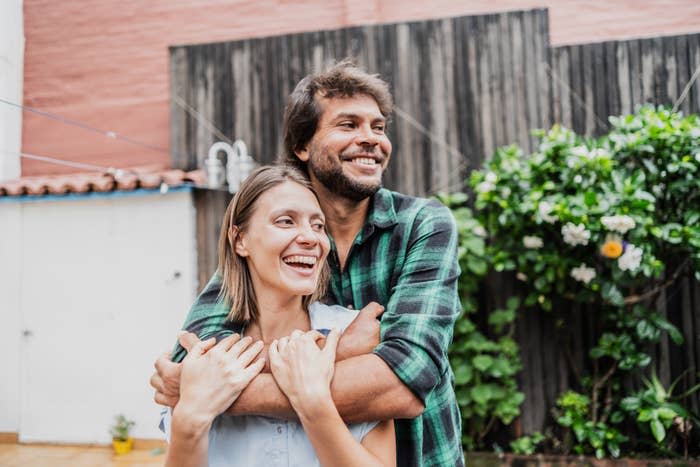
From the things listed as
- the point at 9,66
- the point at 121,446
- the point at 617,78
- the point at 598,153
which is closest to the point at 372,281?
the point at 9,66

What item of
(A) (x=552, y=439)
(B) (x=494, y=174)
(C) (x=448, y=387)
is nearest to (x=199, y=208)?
(B) (x=494, y=174)

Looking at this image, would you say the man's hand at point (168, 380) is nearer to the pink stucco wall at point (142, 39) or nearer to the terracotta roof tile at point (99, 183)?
the terracotta roof tile at point (99, 183)

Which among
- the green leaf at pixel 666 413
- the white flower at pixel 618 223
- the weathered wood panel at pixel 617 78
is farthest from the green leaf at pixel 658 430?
the weathered wood panel at pixel 617 78

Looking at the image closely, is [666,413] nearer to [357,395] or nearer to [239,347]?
[357,395]

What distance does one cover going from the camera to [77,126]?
19.6 ft

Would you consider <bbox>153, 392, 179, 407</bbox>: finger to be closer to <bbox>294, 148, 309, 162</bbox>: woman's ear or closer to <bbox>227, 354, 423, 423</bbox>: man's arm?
<bbox>227, 354, 423, 423</bbox>: man's arm

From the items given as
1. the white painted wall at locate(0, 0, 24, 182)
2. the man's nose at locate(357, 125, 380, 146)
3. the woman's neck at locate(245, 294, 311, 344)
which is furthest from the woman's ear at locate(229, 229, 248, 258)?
the white painted wall at locate(0, 0, 24, 182)

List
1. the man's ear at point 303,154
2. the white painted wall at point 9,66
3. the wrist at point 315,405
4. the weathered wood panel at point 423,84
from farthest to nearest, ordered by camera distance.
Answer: the weathered wood panel at point 423,84, the white painted wall at point 9,66, the man's ear at point 303,154, the wrist at point 315,405

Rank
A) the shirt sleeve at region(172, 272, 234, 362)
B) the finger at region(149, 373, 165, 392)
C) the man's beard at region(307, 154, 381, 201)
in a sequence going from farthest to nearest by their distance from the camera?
the man's beard at region(307, 154, 381, 201)
the shirt sleeve at region(172, 272, 234, 362)
the finger at region(149, 373, 165, 392)

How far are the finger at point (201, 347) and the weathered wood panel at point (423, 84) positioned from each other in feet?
11.4

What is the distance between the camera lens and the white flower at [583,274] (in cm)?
411

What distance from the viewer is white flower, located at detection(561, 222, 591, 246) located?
3904 millimetres

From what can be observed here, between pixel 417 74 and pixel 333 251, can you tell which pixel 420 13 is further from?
pixel 333 251

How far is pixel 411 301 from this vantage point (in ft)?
5.28
